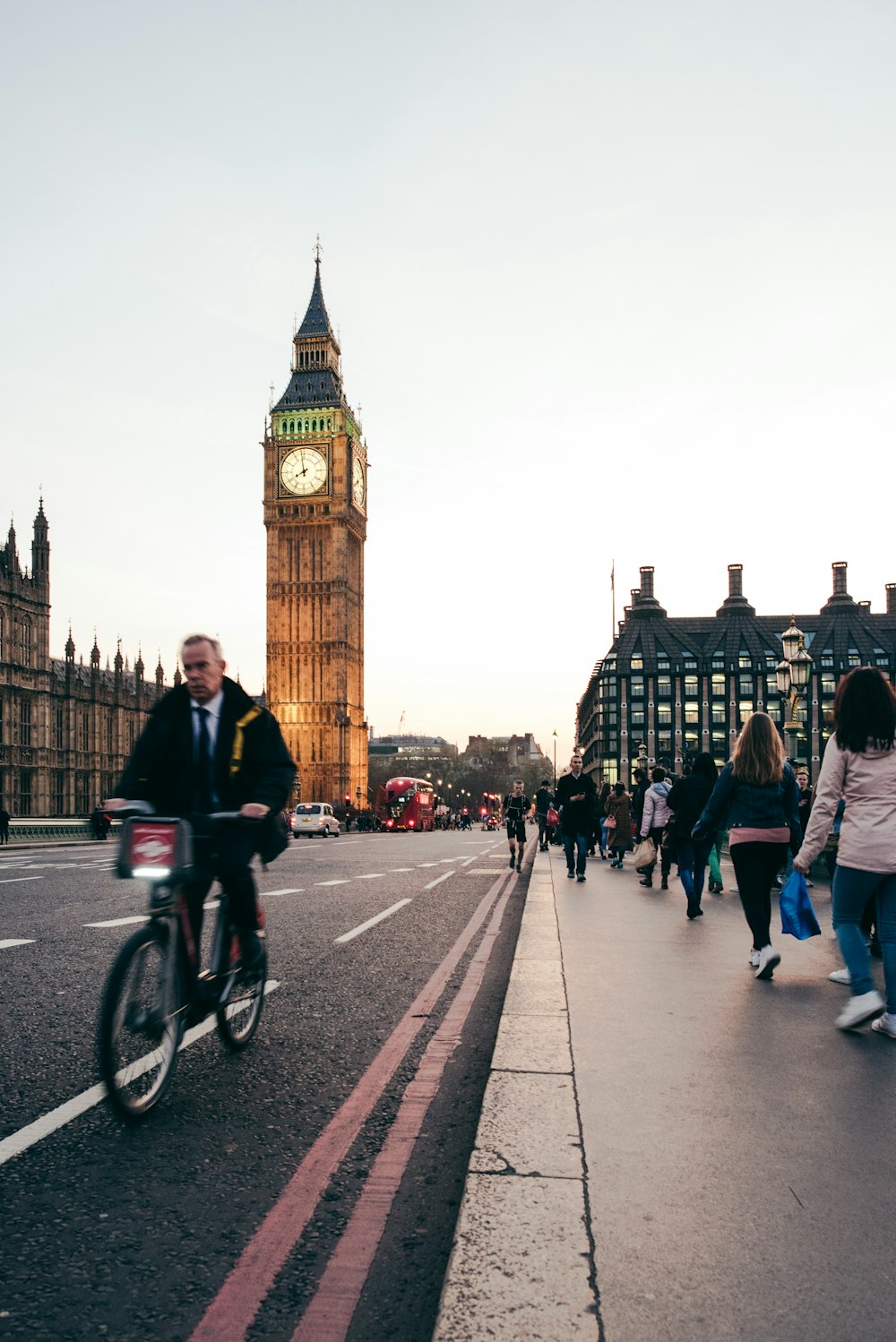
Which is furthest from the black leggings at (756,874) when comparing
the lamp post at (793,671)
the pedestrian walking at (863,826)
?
the lamp post at (793,671)

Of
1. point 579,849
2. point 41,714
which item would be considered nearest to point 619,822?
point 579,849

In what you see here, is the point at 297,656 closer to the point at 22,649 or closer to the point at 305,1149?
the point at 22,649

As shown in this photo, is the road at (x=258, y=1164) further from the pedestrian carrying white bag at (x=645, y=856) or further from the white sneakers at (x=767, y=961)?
the pedestrian carrying white bag at (x=645, y=856)

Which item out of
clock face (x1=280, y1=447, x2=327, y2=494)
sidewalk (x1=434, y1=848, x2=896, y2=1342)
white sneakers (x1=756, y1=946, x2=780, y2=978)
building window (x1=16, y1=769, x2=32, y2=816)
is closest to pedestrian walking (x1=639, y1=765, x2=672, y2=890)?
white sneakers (x1=756, y1=946, x2=780, y2=978)

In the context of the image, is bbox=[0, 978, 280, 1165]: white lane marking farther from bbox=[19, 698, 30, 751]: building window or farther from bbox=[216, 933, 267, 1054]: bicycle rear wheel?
bbox=[19, 698, 30, 751]: building window

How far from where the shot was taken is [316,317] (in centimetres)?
11581

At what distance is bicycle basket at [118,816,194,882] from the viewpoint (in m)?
4.20

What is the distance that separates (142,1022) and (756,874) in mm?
4514

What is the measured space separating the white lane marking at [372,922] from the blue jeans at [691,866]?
3.15 m

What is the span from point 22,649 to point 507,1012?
221 feet

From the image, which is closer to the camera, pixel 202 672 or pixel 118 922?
pixel 202 672

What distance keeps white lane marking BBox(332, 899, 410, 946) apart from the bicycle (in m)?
4.53

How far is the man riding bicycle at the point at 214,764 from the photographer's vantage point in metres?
4.63

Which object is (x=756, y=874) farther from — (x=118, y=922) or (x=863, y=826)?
(x=118, y=922)
